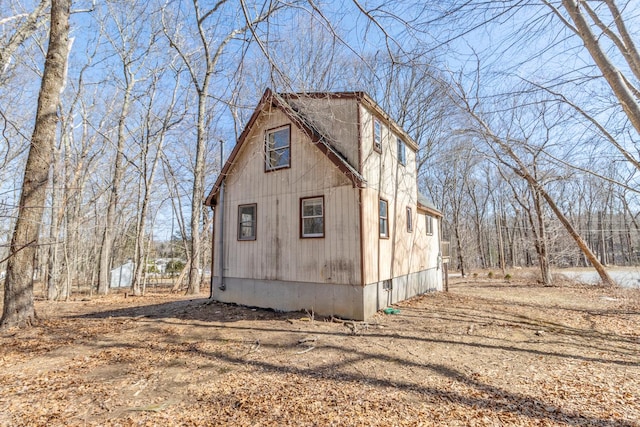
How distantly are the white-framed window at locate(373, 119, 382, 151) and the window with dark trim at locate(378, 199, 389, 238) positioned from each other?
1696 mm

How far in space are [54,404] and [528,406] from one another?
578 centimetres

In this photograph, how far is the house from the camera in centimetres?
761

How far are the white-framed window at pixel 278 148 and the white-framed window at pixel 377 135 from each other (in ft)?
8.60

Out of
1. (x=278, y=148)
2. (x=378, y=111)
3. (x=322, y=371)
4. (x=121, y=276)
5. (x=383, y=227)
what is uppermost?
(x=378, y=111)

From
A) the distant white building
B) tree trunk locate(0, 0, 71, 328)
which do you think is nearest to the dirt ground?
tree trunk locate(0, 0, 71, 328)

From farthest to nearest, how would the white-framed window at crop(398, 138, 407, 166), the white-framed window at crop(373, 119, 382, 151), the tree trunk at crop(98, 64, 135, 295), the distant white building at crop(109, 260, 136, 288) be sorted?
the distant white building at crop(109, 260, 136, 288) → the tree trunk at crop(98, 64, 135, 295) → the white-framed window at crop(398, 138, 407, 166) → the white-framed window at crop(373, 119, 382, 151)

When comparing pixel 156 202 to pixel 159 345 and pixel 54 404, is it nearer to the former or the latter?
pixel 159 345

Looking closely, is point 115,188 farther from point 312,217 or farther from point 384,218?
point 384,218

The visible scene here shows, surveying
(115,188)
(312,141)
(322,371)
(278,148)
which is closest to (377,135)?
(312,141)

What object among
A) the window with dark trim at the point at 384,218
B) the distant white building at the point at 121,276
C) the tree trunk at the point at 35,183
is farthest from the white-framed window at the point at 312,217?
the distant white building at the point at 121,276

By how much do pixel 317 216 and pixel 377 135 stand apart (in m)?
3.38

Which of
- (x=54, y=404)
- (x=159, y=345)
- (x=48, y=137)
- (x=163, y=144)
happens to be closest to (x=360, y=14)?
(x=54, y=404)

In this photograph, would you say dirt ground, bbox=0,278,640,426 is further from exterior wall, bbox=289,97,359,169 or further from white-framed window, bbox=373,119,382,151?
white-framed window, bbox=373,119,382,151

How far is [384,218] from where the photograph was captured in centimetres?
905
